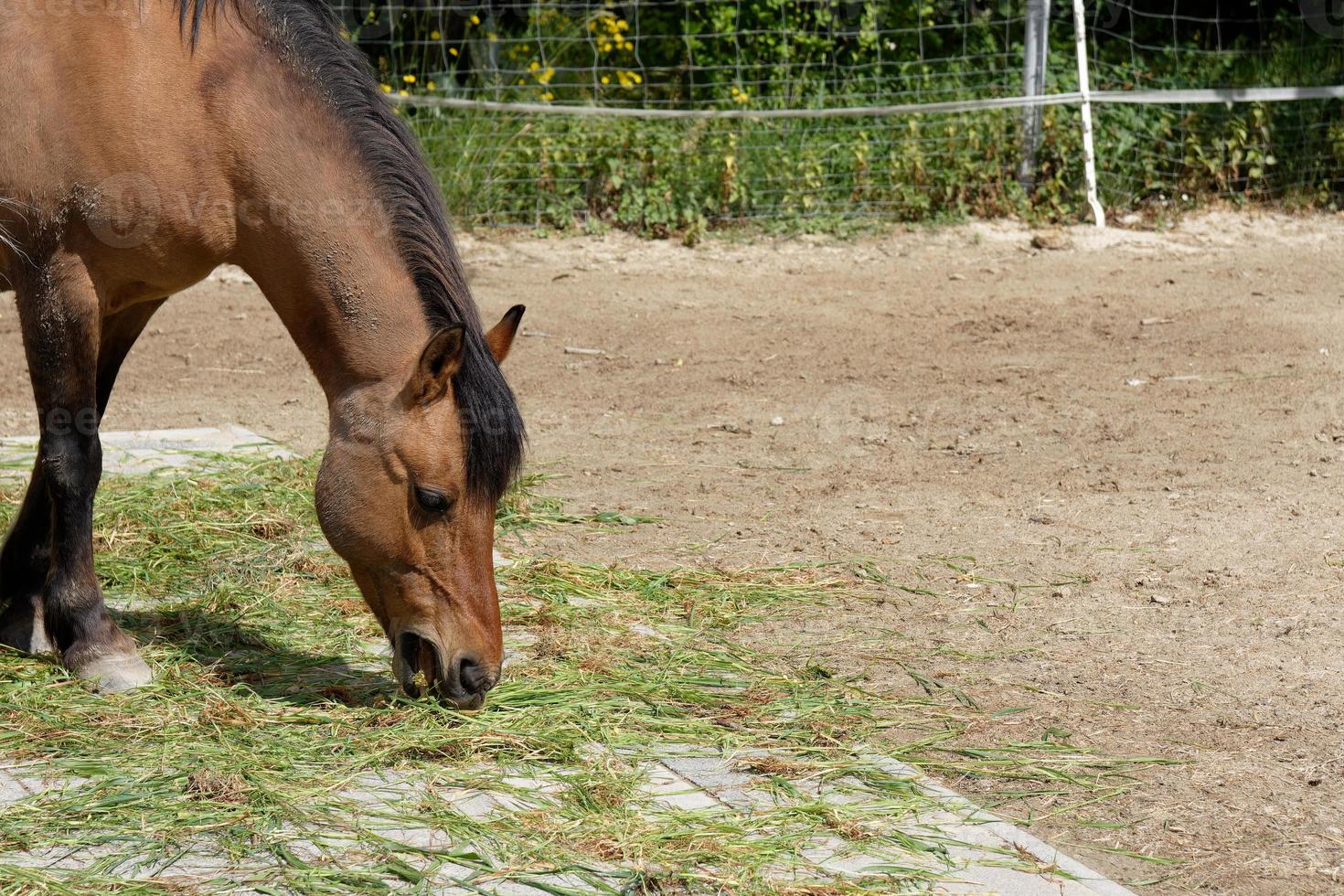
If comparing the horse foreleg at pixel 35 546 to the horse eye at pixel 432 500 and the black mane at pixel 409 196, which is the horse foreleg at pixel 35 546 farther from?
the horse eye at pixel 432 500

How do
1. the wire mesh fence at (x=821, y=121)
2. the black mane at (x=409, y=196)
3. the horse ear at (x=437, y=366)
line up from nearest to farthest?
the horse ear at (x=437, y=366) → the black mane at (x=409, y=196) → the wire mesh fence at (x=821, y=121)

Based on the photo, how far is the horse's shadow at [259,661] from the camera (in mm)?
3148

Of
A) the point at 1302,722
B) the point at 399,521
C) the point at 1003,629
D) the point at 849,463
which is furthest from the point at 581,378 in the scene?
the point at 1302,722

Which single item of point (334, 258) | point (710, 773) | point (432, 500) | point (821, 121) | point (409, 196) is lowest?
point (710, 773)

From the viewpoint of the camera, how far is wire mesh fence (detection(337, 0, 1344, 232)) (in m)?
8.82

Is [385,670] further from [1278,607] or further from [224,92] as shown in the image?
[1278,607]

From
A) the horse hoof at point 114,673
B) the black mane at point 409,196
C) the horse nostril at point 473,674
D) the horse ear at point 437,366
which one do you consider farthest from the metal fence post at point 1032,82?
the horse hoof at point 114,673

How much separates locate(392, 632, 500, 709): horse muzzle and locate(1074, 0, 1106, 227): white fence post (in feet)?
21.8

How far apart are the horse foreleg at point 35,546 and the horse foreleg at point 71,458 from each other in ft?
0.51

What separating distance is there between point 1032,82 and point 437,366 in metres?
6.98

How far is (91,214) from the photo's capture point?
9.91ft

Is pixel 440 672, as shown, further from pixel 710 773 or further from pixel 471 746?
pixel 710 773

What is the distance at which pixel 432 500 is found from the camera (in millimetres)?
2904

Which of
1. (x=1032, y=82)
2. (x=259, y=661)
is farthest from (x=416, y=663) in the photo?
(x=1032, y=82)
